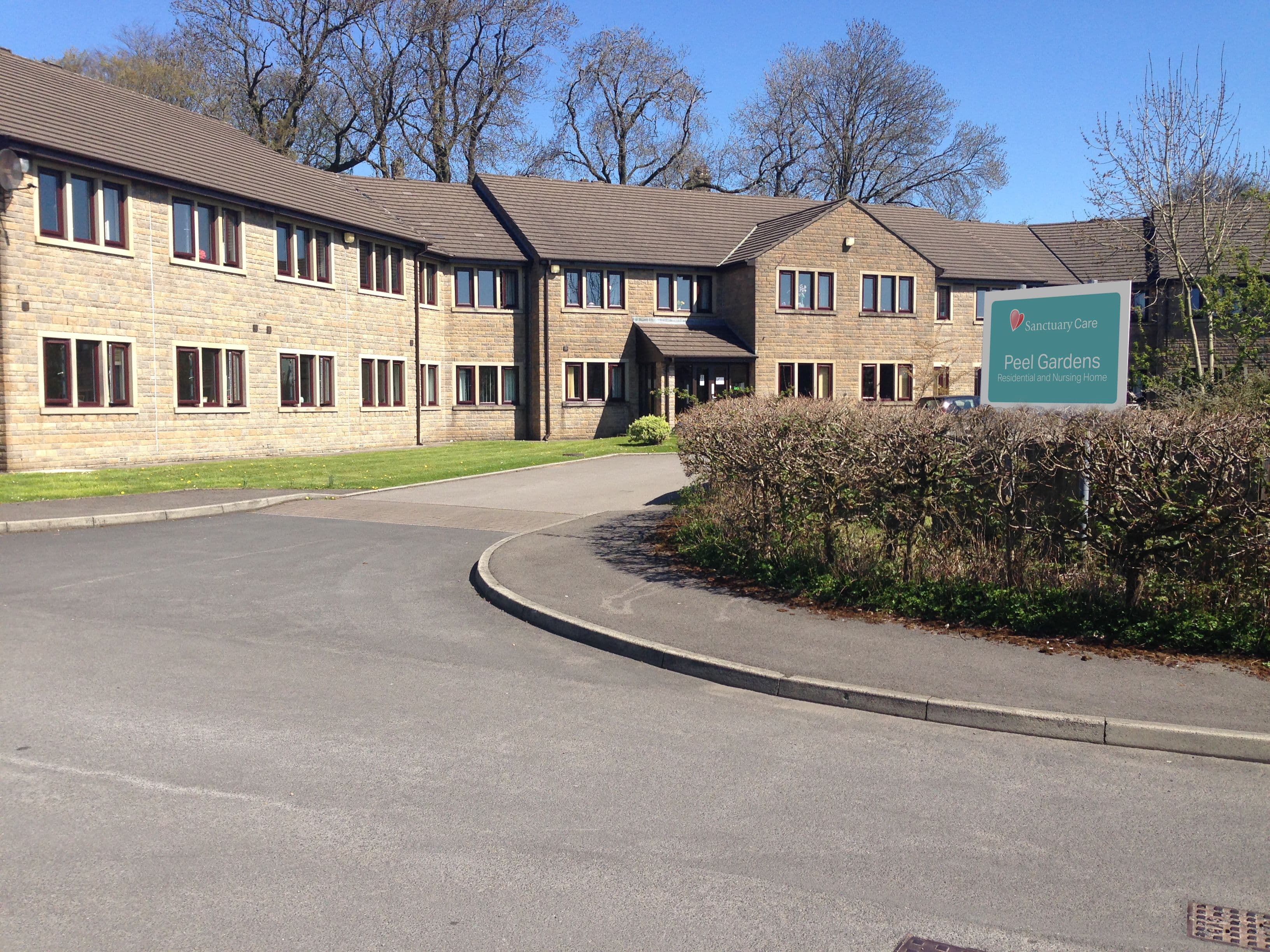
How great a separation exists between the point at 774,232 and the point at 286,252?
18106mm

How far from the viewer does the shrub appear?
101 feet

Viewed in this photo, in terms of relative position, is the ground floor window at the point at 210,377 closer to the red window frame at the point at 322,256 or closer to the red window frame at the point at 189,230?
the red window frame at the point at 189,230

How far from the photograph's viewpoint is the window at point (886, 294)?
125 ft

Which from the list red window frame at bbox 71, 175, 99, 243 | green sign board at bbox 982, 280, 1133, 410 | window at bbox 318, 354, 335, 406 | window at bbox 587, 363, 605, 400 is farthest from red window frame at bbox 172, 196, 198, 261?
green sign board at bbox 982, 280, 1133, 410

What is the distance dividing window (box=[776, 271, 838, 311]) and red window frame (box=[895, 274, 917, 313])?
9.60 feet

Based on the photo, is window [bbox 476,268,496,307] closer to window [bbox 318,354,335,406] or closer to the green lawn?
the green lawn

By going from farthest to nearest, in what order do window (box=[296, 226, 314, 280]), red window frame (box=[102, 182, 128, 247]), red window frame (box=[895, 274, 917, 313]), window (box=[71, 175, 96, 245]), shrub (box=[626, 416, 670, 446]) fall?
1. red window frame (box=[895, 274, 917, 313])
2. shrub (box=[626, 416, 670, 446])
3. window (box=[296, 226, 314, 280])
4. red window frame (box=[102, 182, 128, 247])
5. window (box=[71, 175, 96, 245])

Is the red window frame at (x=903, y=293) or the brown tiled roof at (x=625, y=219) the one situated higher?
the brown tiled roof at (x=625, y=219)

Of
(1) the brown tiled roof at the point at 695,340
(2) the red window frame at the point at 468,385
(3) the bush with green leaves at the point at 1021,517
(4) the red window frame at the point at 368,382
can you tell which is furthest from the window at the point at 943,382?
(3) the bush with green leaves at the point at 1021,517

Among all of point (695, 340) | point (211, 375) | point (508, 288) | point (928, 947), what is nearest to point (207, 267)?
point (211, 375)

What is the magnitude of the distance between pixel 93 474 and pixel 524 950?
2038 cm

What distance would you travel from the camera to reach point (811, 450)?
Result: 9492 millimetres

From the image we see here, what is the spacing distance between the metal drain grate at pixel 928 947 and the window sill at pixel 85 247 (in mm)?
23513

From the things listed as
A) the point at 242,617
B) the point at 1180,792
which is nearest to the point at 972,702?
the point at 1180,792
